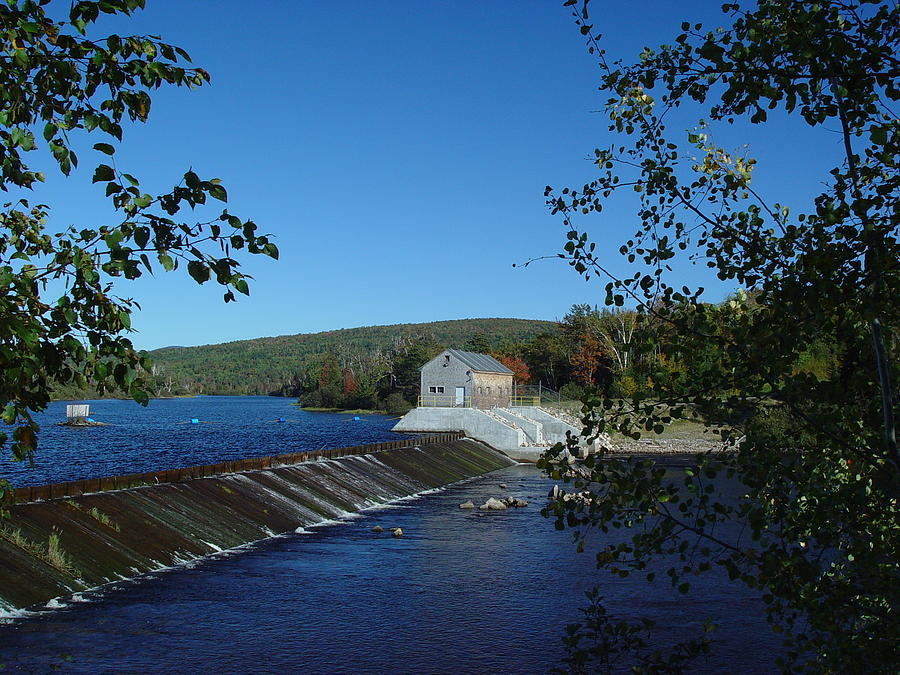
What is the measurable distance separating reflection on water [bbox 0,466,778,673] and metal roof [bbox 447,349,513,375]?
46607 millimetres

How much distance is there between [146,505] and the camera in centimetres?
2314

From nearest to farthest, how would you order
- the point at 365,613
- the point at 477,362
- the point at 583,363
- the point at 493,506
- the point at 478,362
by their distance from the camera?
1. the point at 365,613
2. the point at 493,506
3. the point at 477,362
4. the point at 478,362
5. the point at 583,363

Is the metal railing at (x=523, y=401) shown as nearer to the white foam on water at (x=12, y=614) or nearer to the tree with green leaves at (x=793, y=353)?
the white foam on water at (x=12, y=614)

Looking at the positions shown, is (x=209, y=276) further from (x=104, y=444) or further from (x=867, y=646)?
(x=104, y=444)

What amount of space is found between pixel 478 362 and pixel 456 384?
A: 4.49 m

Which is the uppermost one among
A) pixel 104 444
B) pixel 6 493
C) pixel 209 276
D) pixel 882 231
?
pixel 882 231

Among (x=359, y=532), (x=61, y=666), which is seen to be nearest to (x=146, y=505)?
(x=359, y=532)

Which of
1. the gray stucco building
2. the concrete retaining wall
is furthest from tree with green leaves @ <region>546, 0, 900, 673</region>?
the gray stucco building

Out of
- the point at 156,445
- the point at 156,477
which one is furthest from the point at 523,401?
the point at 156,477

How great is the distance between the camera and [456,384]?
7200cm

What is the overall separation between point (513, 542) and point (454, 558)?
10.8ft

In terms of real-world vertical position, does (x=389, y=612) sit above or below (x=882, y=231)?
below

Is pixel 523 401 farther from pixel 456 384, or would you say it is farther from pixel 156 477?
pixel 156 477

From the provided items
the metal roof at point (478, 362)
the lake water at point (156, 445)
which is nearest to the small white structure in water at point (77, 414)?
the lake water at point (156, 445)
